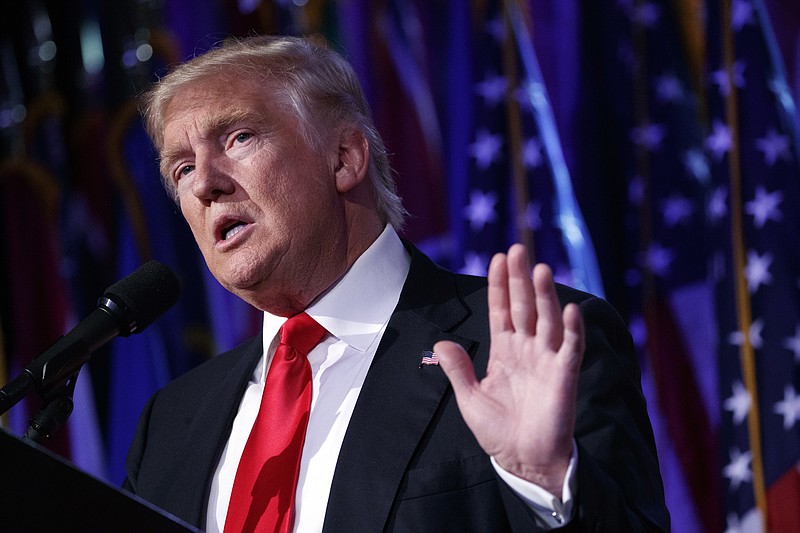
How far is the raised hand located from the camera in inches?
48.9

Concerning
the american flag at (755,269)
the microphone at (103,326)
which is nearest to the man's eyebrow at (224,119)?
the microphone at (103,326)

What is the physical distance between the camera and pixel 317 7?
3865mm

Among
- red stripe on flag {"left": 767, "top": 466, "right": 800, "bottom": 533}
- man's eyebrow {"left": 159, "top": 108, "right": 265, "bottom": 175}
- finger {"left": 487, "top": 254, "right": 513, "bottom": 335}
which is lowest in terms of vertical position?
red stripe on flag {"left": 767, "top": 466, "right": 800, "bottom": 533}

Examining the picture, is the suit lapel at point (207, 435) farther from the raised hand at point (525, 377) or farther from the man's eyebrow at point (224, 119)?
the raised hand at point (525, 377)

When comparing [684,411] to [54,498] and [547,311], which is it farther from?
[54,498]

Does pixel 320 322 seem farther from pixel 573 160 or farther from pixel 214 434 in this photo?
pixel 573 160

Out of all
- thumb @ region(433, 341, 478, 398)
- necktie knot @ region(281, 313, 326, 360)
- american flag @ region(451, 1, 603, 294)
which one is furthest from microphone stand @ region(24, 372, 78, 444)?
american flag @ region(451, 1, 603, 294)

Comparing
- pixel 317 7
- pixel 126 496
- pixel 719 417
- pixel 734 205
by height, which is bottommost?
pixel 719 417

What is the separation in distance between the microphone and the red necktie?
25 centimetres

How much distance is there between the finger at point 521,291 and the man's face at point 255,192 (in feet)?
2.26

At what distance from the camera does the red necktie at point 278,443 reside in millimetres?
1670

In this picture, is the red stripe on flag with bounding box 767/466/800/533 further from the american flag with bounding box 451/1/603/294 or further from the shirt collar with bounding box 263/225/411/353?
the shirt collar with bounding box 263/225/411/353

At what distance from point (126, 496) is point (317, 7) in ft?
10.0

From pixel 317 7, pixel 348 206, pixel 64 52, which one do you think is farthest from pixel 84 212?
pixel 348 206
